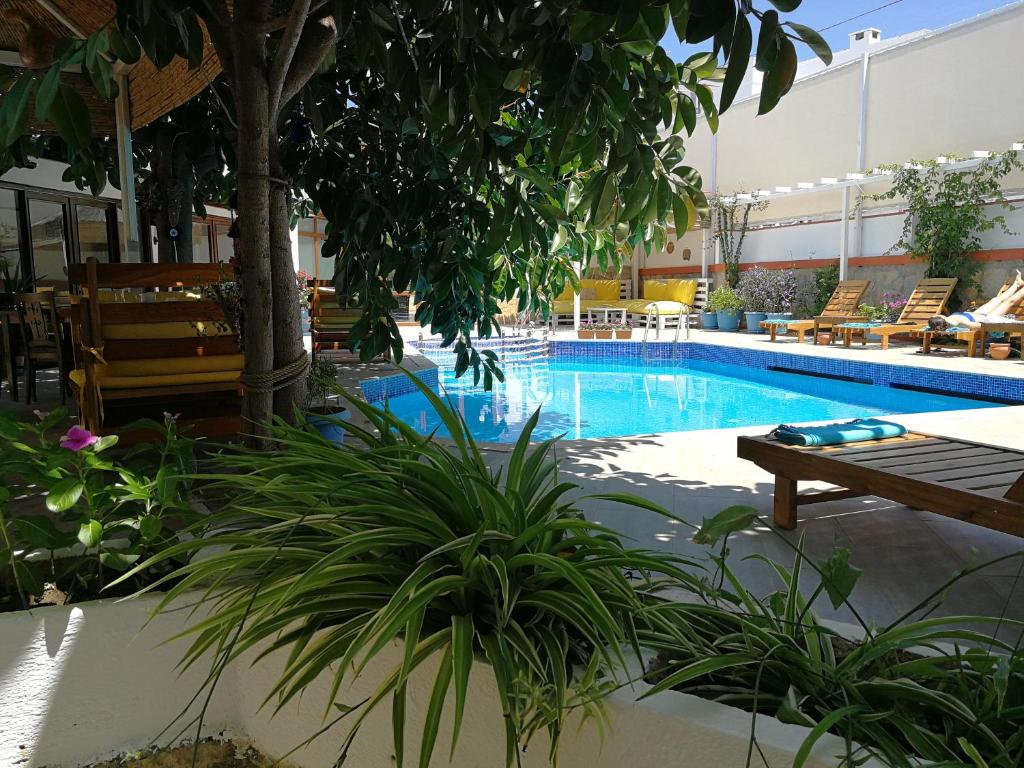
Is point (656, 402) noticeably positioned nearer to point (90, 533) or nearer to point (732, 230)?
point (90, 533)

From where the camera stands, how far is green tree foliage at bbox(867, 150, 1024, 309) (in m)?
11.0

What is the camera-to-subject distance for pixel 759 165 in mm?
15820

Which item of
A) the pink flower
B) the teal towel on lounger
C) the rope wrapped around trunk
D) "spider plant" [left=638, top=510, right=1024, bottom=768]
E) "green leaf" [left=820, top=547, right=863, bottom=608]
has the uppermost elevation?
the rope wrapped around trunk

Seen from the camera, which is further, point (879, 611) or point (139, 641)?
point (879, 611)

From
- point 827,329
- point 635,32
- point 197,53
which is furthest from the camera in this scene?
point 827,329

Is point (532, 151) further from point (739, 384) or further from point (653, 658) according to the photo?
point (739, 384)

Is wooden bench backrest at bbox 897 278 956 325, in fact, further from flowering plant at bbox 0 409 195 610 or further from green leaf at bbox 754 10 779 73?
flowering plant at bbox 0 409 195 610

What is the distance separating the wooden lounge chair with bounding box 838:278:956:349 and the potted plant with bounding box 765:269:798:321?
10.4 feet

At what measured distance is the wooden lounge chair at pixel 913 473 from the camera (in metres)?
2.39

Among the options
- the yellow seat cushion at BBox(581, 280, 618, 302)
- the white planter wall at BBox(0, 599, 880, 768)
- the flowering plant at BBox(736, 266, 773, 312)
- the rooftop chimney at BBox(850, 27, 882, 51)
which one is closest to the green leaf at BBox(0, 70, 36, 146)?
the white planter wall at BBox(0, 599, 880, 768)

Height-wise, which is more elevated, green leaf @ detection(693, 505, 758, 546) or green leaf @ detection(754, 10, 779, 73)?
green leaf @ detection(754, 10, 779, 73)

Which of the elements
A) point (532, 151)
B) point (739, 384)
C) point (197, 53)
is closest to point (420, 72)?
point (197, 53)

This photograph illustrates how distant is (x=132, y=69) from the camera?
4348mm

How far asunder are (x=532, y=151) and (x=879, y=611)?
1.95 meters
